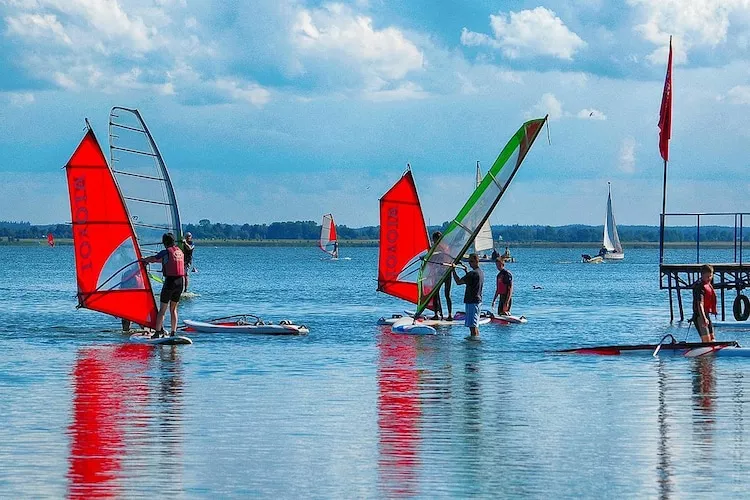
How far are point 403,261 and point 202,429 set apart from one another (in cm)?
1867

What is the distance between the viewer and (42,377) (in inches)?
732

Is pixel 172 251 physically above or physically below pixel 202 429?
above

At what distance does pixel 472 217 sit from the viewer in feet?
91.7

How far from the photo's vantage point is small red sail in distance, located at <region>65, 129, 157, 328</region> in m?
24.6

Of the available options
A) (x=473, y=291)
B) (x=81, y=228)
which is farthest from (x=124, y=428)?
(x=473, y=291)

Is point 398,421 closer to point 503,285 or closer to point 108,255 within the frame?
point 108,255

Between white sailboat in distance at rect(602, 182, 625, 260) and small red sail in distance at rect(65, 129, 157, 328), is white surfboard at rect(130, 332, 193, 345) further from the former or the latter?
white sailboat in distance at rect(602, 182, 625, 260)

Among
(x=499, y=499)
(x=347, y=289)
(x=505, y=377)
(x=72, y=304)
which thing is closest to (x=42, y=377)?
(x=505, y=377)

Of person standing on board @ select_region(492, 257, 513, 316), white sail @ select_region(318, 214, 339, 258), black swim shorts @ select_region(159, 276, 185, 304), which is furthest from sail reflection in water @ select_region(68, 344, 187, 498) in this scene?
white sail @ select_region(318, 214, 339, 258)

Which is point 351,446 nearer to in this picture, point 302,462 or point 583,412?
point 302,462

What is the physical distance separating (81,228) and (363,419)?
11.8 metres

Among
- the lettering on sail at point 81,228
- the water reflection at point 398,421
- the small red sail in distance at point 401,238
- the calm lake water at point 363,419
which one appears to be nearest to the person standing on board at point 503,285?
the small red sail in distance at point 401,238

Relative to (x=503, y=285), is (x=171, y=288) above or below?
above

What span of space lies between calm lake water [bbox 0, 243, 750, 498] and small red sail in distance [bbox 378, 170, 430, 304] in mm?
5198
